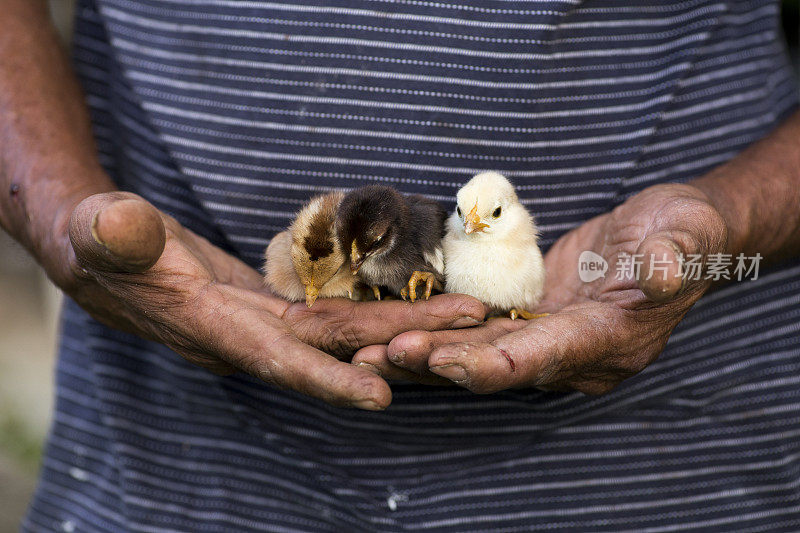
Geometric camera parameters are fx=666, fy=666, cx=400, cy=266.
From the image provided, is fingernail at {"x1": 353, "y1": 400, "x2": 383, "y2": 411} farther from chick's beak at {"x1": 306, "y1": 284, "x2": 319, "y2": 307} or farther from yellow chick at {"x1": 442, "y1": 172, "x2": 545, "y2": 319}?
yellow chick at {"x1": 442, "y1": 172, "x2": 545, "y2": 319}

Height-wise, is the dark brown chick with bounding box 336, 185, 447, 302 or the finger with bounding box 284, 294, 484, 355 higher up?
the dark brown chick with bounding box 336, 185, 447, 302

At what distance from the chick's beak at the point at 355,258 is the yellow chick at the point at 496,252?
34cm

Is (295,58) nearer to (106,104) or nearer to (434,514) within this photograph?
A: (106,104)

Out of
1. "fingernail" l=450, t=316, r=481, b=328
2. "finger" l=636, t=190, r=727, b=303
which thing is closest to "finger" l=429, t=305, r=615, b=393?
"fingernail" l=450, t=316, r=481, b=328

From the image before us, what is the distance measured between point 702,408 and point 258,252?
5.61 feet

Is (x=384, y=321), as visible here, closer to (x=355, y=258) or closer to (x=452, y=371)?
(x=355, y=258)

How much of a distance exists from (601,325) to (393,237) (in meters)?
0.69

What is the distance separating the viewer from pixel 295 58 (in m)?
2.21

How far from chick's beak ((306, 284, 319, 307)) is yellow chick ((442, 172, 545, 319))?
1.58 ft

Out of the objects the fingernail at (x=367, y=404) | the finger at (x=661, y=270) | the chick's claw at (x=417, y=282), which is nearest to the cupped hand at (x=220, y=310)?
the fingernail at (x=367, y=404)

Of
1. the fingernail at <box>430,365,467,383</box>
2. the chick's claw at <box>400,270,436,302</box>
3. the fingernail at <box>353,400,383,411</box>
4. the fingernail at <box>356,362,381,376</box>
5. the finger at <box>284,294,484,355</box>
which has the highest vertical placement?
the chick's claw at <box>400,270,436,302</box>

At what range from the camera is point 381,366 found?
1.86 metres

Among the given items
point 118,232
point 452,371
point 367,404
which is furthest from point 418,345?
point 118,232

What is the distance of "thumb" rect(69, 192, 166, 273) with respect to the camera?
1603 millimetres
